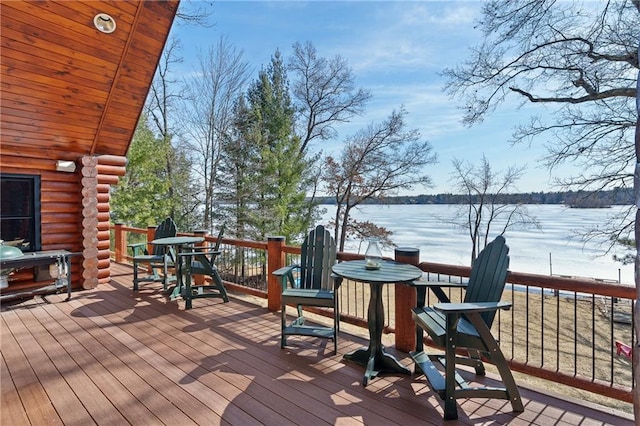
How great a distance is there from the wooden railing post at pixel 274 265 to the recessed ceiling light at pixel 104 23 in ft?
10.8

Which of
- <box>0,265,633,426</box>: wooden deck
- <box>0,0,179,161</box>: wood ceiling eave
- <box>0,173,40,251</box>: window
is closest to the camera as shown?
<box>0,265,633,426</box>: wooden deck

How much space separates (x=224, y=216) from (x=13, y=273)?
27.6 feet

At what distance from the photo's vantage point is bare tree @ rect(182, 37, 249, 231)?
42.0 feet

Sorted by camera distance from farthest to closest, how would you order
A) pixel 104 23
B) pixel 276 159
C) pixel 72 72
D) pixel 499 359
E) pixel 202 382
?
pixel 276 159 → pixel 72 72 → pixel 104 23 → pixel 202 382 → pixel 499 359

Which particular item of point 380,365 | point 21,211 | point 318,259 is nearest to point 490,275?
point 380,365

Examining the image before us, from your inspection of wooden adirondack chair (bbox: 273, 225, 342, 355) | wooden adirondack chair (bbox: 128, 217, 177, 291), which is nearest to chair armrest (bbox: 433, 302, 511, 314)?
wooden adirondack chair (bbox: 273, 225, 342, 355)

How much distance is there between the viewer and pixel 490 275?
7.54ft

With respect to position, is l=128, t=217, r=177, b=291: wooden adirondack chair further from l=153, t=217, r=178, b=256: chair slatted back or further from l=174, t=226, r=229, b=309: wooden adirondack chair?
l=174, t=226, r=229, b=309: wooden adirondack chair

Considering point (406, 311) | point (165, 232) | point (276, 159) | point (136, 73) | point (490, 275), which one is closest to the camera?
point (490, 275)

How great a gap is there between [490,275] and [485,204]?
14.5 metres

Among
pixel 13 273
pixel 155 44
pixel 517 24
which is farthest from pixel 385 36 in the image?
pixel 13 273

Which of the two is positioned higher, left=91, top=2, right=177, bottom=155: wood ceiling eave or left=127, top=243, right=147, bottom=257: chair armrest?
left=91, top=2, right=177, bottom=155: wood ceiling eave

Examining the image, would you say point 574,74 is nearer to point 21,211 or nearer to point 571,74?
point 571,74

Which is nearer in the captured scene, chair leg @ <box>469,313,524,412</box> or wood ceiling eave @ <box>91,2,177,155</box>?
chair leg @ <box>469,313,524,412</box>
